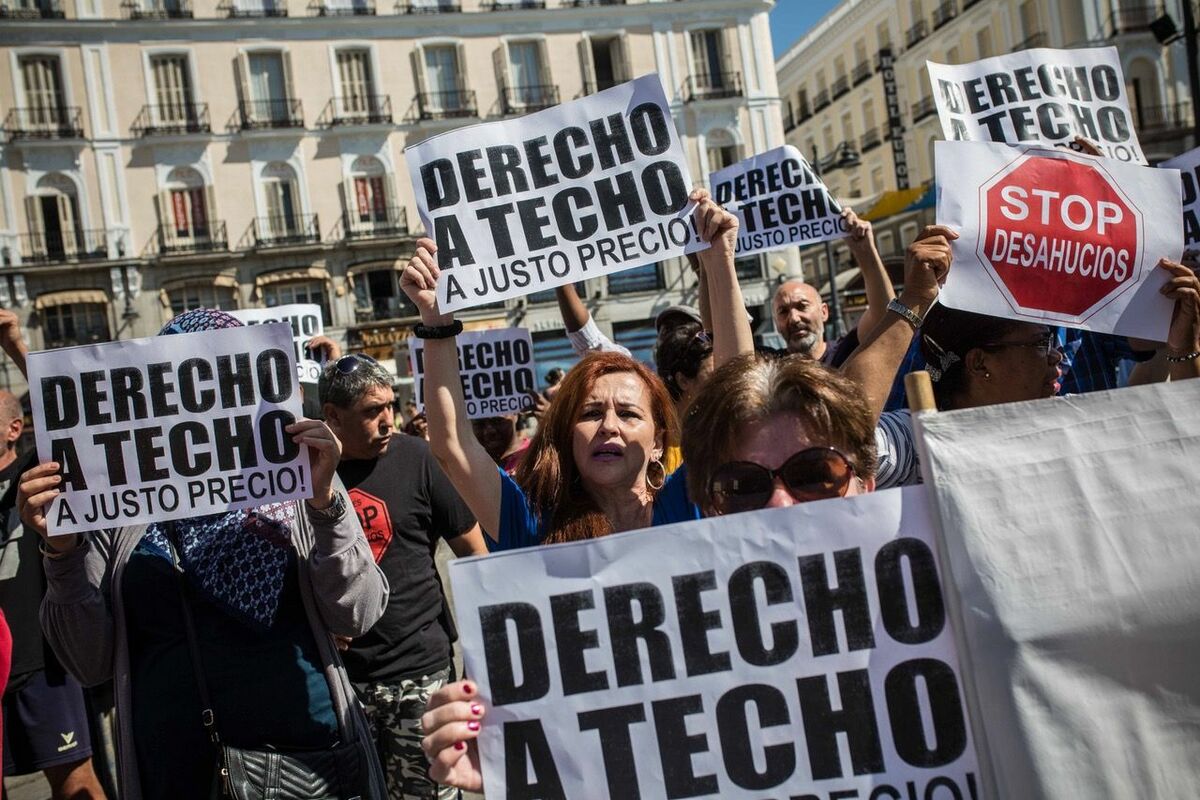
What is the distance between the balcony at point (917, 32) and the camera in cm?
4347

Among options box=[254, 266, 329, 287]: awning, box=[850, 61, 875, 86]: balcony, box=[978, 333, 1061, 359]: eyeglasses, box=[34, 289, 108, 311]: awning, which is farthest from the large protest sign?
box=[850, 61, 875, 86]: balcony

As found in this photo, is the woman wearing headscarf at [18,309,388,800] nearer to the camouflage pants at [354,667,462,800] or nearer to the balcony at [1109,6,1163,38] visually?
the camouflage pants at [354,667,462,800]

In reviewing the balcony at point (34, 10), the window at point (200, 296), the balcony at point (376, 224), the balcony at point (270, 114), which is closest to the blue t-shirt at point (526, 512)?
the balcony at point (376, 224)

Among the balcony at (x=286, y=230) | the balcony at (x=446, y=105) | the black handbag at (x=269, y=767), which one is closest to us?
the black handbag at (x=269, y=767)

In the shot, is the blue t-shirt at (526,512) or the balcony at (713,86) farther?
the balcony at (713,86)

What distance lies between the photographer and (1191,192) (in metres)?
4.16

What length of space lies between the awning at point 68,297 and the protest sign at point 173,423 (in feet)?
111

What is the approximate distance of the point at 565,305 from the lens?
4.79 m

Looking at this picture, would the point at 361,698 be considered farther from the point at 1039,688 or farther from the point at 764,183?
the point at 764,183

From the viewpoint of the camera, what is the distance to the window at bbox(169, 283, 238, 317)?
33906 mm

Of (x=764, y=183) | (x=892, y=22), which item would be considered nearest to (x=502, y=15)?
(x=892, y=22)

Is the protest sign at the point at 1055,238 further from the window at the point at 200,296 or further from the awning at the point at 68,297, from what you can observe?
the awning at the point at 68,297

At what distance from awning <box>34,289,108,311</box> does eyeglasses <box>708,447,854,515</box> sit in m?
35.1

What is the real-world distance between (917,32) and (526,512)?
45635 millimetres
